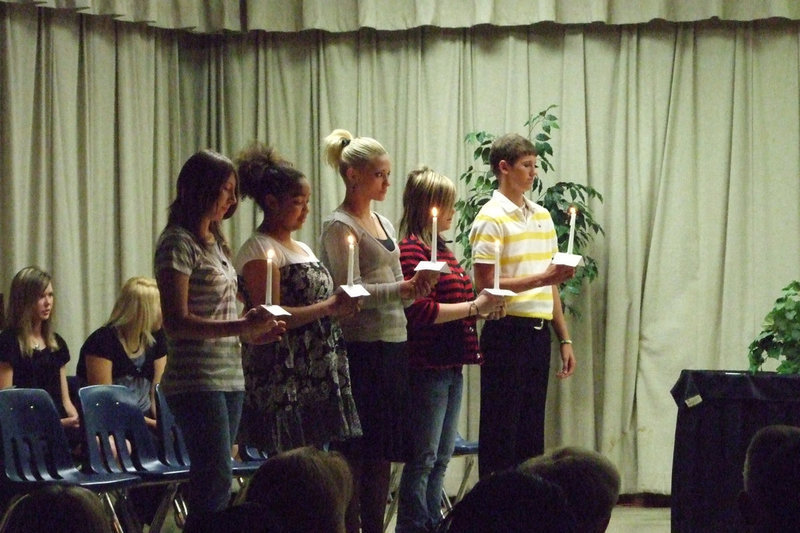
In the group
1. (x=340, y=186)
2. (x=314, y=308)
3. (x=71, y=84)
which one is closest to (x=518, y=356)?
(x=314, y=308)

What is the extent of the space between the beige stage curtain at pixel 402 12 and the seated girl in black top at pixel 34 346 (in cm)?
164

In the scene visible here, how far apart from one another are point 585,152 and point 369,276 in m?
3.04

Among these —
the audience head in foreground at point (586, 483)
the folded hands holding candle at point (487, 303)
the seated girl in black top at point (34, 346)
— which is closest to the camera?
the audience head in foreground at point (586, 483)

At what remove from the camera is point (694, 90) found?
6355 millimetres

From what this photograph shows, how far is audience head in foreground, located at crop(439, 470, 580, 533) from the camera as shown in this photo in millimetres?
1567

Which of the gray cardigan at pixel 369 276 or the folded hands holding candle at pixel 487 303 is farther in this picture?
the folded hands holding candle at pixel 487 303

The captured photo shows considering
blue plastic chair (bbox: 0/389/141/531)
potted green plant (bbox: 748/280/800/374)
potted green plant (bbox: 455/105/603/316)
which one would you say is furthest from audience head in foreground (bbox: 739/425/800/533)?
potted green plant (bbox: 455/105/603/316)

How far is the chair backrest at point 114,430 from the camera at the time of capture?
14.2ft

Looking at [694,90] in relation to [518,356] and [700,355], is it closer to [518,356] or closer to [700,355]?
[700,355]

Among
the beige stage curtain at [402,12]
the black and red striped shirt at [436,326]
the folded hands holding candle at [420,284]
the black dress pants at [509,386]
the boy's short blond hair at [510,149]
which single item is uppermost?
the beige stage curtain at [402,12]

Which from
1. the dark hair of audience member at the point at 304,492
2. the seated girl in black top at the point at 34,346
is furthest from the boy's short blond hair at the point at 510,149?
Answer: the dark hair of audience member at the point at 304,492

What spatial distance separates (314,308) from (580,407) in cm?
339

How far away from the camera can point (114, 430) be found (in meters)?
4.46

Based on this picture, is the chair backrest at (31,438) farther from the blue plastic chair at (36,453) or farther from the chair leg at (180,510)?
the chair leg at (180,510)
